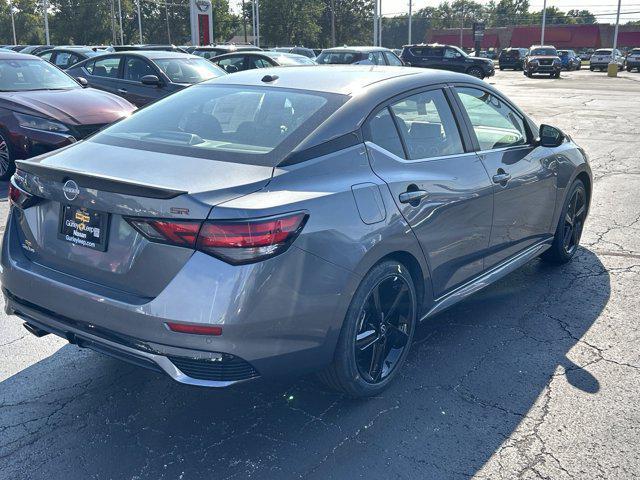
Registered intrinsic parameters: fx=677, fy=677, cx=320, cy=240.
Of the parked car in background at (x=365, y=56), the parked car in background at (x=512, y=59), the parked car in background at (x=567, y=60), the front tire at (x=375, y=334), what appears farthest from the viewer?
the parked car in background at (x=567, y=60)

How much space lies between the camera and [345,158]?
333 cm

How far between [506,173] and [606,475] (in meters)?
2.09

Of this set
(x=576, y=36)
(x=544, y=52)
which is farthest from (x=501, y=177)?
(x=576, y=36)

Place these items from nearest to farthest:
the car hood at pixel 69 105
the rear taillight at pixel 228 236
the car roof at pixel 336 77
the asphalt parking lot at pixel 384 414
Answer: the rear taillight at pixel 228 236 → the asphalt parking lot at pixel 384 414 → the car roof at pixel 336 77 → the car hood at pixel 69 105

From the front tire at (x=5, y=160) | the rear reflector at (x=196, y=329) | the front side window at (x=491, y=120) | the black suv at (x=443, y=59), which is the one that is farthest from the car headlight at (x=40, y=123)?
the black suv at (x=443, y=59)

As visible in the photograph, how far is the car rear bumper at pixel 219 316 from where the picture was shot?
9.03 ft

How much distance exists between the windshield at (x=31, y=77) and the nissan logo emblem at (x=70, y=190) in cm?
681

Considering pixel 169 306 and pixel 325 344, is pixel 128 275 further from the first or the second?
pixel 325 344

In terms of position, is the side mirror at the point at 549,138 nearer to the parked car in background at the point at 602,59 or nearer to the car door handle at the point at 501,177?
the car door handle at the point at 501,177

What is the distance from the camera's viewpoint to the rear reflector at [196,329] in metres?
2.75

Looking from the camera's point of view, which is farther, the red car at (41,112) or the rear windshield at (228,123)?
the red car at (41,112)

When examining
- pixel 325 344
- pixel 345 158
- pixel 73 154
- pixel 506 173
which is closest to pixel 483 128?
pixel 506 173

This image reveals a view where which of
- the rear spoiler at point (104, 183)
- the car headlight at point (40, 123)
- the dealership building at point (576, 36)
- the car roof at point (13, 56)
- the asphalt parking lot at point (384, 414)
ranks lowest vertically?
the asphalt parking lot at point (384, 414)

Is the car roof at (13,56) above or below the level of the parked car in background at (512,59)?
above
